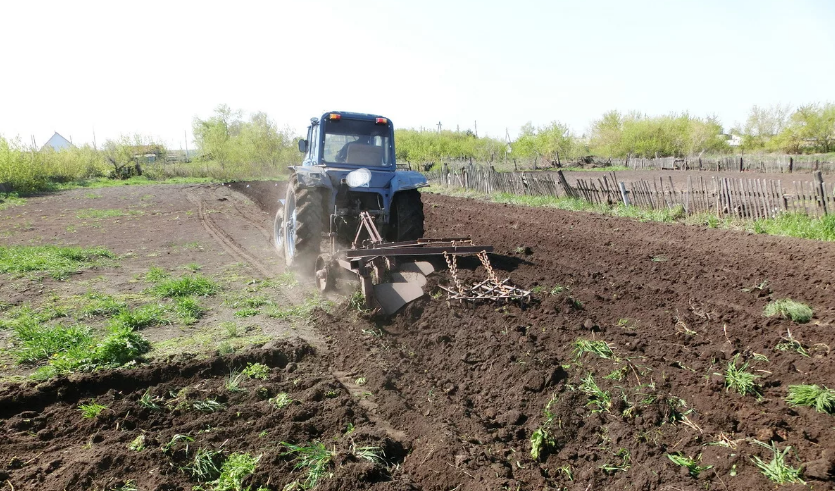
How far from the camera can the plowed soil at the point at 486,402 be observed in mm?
3014

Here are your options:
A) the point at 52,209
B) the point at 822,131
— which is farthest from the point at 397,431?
the point at 822,131

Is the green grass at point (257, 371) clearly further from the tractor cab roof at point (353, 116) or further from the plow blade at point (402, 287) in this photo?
the tractor cab roof at point (353, 116)

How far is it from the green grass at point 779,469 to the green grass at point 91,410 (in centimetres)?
420

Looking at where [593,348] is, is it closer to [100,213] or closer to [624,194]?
[624,194]

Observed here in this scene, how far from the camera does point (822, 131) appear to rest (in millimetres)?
42781

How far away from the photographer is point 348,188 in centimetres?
742

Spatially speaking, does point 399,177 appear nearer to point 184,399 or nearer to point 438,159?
point 184,399

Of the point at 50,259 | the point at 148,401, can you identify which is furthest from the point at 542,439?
the point at 50,259

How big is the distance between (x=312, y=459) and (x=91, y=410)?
1.78 meters

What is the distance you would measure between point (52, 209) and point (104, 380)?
1699 cm

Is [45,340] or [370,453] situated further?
[45,340]

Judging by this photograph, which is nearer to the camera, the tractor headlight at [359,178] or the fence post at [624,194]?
the tractor headlight at [359,178]

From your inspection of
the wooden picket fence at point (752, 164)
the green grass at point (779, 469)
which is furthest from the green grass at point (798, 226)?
the wooden picket fence at point (752, 164)

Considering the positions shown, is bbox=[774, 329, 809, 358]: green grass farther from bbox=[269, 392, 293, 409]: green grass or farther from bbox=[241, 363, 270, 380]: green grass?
bbox=[241, 363, 270, 380]: green grass
